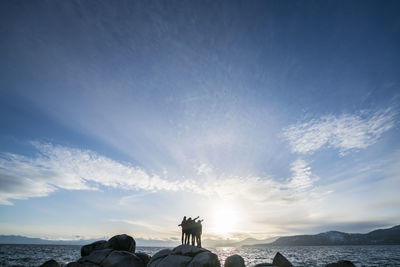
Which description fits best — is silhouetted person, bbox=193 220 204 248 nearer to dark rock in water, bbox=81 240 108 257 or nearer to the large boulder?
the large boulder

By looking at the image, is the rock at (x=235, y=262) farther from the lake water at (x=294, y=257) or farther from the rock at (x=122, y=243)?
the lake water at (x=294, y=257)

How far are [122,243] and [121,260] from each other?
302 cm

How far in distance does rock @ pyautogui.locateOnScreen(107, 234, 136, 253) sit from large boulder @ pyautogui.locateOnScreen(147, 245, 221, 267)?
4.89 meters

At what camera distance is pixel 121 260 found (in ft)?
51.1

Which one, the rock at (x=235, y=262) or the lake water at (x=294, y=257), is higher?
the rock at (x=235, y=262)

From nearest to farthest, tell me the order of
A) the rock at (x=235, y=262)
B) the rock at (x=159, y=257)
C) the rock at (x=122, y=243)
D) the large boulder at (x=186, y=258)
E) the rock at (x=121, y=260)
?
the large boulder at (x=186, y=258) < the rock at (x=159, y=257) < the rock at (x=235, y=262) < the rock at (x=121, y=260) < the rock at (x=122, y=243)

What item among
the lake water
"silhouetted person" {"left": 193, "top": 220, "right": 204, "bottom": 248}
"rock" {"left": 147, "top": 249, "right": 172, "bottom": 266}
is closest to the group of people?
"silhouetted person" {"left": 193, "top": 220, "right": 204, "bottom": 248}

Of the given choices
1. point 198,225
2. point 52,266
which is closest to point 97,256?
point 52,266

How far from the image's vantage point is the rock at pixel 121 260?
50.3ft

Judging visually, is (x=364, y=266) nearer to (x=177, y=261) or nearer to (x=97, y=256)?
(x=177, y=261)

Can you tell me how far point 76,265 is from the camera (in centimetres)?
1560

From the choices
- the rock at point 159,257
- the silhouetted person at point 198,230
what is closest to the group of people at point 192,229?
the silhouetted person at point 198,230

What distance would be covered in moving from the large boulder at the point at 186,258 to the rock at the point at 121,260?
214cm

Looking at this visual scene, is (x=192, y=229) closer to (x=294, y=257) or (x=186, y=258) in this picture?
(x=186, y=258)
